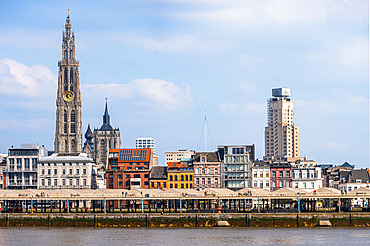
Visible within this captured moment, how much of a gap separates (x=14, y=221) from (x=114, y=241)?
33683 millimetres

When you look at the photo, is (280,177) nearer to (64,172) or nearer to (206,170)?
(206,170)

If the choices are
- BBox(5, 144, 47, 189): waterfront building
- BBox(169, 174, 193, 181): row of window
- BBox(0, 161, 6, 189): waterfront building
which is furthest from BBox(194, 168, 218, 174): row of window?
BBox(0, 161, 6, 189): waterfront building

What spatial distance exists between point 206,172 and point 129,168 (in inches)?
871

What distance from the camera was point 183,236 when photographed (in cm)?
10500

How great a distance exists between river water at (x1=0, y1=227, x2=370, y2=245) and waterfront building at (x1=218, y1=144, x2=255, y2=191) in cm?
6323

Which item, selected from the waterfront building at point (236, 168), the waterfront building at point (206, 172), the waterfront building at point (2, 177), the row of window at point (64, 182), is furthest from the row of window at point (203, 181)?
the waterfront building at point (2, 177)

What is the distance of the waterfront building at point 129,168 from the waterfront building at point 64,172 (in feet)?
20.6

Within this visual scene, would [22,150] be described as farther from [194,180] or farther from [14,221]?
[14,221]

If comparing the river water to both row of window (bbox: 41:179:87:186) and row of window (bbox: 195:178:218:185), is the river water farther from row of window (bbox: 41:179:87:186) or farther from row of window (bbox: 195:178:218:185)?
row of window (bbox: 41:179:87:186)

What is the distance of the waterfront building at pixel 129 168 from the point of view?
184 m

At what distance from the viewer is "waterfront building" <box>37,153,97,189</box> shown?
185 m

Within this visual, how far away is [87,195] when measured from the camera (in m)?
137

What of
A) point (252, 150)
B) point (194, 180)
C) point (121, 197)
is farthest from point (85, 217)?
point (252, 150)

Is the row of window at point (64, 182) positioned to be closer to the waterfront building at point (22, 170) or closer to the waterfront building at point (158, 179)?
the waterfront building at point (22, 170)
